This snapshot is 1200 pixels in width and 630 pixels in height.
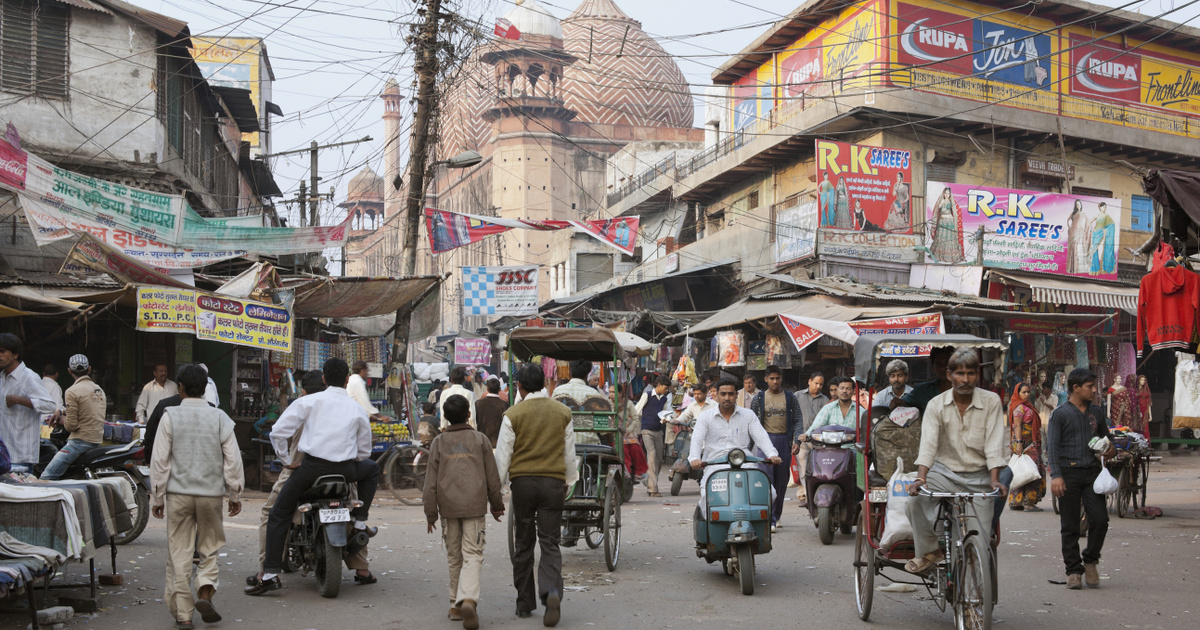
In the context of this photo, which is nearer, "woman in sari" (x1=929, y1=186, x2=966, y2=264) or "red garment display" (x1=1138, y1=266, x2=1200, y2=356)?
"red garment display" (x1=1138, y1=266, x2=1200, y2=356)

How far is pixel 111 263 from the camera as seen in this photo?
40.6 feet

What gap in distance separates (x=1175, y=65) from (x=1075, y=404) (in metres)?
23.8

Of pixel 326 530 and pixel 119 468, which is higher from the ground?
pixel 119 468

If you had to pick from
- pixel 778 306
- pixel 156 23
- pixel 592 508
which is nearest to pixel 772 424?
pixel 592 508

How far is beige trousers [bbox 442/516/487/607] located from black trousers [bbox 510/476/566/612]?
0.23 meters

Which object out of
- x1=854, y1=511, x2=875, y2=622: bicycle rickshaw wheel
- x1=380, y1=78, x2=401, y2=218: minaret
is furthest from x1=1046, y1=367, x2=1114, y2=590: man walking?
x1=380, y1=78, x2=401, y2=218: minaret

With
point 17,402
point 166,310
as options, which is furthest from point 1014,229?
point 17,402

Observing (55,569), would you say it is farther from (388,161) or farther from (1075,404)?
(388,161)

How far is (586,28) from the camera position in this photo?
51.2m

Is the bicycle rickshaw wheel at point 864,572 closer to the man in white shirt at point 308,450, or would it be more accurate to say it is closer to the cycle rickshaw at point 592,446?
the cycle rickshaw at point 592,446

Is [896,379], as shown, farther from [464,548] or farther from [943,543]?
[464,548]

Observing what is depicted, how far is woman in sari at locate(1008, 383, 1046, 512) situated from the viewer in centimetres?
1220

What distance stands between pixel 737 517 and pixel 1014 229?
52.8 feet

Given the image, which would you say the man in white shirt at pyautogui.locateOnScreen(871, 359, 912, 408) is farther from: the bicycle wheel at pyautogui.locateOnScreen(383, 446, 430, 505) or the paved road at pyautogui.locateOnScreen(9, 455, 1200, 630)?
the bicycle wheel at pyautogui.locateOnScreen(383, 446, 430, 505)
